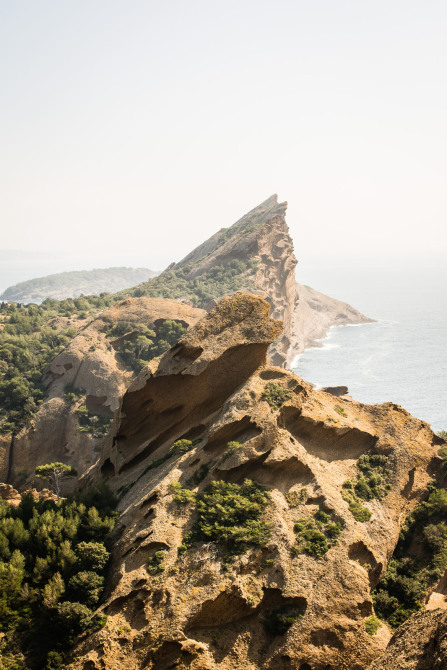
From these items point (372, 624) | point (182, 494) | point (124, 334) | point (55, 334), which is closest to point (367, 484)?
point (372, 624)

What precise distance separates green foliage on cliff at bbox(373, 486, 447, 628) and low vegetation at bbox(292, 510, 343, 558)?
5809mm

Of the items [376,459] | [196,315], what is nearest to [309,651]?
[376,459]

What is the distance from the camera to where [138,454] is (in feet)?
130

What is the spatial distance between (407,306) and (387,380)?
357ft

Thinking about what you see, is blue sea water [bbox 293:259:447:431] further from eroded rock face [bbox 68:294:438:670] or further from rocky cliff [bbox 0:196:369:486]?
eroded rock face [bbox 68:294:438:670]

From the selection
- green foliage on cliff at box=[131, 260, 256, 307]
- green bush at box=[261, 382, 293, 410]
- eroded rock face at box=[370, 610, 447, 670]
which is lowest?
eroded rock face at box=[370, 610, 447, 670]

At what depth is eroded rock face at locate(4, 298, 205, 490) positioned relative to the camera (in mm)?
64062

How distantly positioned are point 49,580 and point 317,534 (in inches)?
618

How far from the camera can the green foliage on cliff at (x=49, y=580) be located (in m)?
23.6

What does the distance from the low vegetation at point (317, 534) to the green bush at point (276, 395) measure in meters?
8.04

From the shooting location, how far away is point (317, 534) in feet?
84.8

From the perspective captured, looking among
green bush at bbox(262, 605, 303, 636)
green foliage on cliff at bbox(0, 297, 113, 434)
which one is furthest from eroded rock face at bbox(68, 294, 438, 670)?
green foliage on cliff at bbox(0, 297, 113, 434)

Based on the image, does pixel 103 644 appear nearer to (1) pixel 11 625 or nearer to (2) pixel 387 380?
(1) pixel 11 625

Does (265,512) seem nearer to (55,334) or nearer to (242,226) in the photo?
(55,334)
